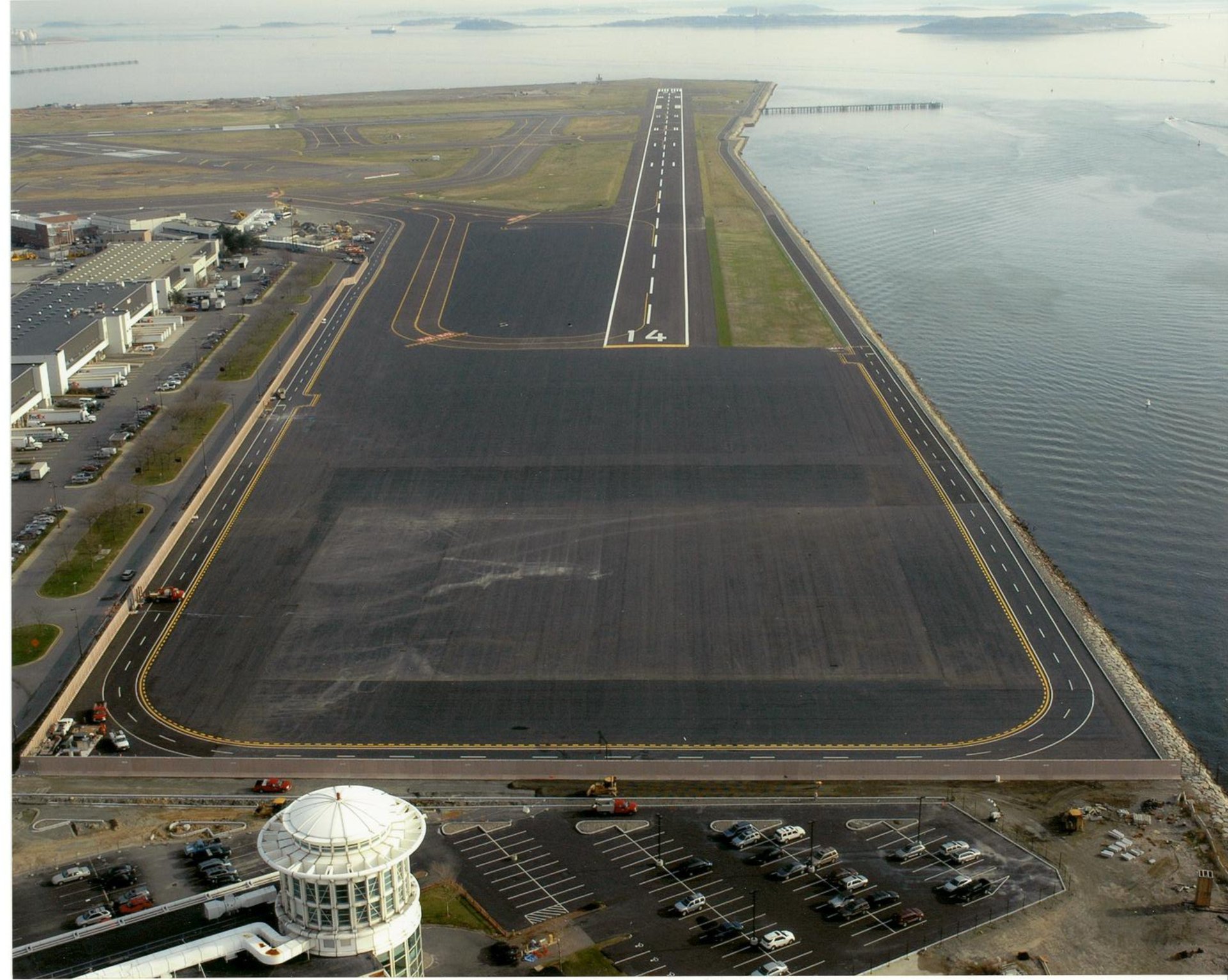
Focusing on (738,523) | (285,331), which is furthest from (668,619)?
(285,331)

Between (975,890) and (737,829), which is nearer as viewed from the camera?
(975,890)

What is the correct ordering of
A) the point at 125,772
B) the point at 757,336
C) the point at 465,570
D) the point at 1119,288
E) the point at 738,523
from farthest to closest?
1. the point at 1119,288
2. the point at 757,336
3. the point at 738,523
4. the point at 465,570
5. the point at 125,772

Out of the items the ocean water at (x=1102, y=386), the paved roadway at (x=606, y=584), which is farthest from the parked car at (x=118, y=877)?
the ocean water at (x=1102, y=386)

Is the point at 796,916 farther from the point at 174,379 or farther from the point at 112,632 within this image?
the point at 174,379

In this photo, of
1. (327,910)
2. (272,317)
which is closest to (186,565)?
(327,910)

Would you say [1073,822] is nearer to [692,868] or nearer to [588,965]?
[692,868]

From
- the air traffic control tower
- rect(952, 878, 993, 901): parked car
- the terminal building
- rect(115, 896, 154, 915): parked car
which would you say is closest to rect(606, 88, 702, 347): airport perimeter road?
rect(952, 878, 993, 901): parked car
